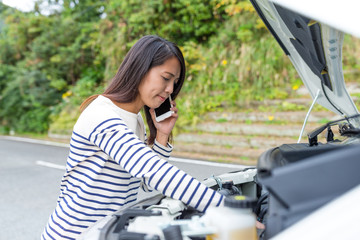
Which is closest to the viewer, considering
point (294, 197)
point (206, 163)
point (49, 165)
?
point (294, 197)

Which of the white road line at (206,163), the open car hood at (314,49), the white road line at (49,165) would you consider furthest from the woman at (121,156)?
the white road line at (49,165)

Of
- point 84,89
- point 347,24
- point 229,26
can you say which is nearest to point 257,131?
point 229,26

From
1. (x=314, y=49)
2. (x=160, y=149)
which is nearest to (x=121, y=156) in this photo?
(x=160, y=149)

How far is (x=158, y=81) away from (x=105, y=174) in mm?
502

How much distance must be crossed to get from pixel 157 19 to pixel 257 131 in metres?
5.49

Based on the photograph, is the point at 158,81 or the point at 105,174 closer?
the point at 105,174

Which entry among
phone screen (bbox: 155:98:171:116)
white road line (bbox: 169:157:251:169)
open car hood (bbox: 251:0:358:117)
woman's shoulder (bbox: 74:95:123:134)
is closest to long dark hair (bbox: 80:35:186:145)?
woman's shoulder (bbox: 74:95:123:134)

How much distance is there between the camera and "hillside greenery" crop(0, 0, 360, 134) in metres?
8.60

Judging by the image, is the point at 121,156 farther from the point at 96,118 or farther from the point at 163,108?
the point at 163,108

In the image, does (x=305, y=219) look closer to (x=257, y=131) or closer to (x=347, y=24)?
(x=347, y=24)

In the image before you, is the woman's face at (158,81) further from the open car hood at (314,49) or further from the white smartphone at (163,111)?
the open car hood at (314,49)

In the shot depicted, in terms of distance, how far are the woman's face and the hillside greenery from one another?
5.22m

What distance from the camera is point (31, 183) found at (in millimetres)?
5754

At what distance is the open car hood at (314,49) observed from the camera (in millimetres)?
1557
